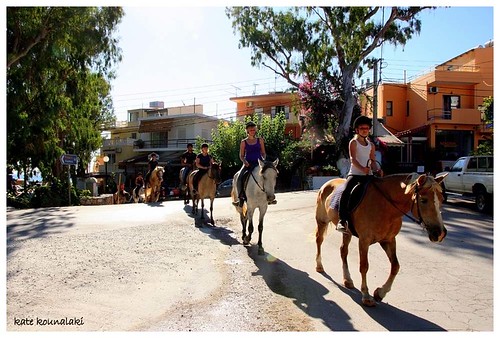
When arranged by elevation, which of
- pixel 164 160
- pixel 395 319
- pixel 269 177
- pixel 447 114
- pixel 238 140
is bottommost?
pixel 395 319

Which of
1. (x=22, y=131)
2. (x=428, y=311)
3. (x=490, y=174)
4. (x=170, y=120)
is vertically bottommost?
(x=428, y=311)

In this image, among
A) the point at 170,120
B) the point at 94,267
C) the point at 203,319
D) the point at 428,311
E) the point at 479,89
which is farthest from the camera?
the point at 170,120

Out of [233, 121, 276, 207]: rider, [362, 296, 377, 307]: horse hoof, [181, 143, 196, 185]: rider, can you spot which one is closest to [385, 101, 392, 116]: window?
[181, 143, 196, 185]: rider

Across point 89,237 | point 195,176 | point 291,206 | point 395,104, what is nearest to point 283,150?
point 395,104

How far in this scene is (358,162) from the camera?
570cm

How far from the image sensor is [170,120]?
47469 mm

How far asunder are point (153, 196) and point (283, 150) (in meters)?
15.0

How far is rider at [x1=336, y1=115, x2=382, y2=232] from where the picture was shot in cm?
557

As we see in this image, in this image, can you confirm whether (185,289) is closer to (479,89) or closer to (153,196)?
(153,196)

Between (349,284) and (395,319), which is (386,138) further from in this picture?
(395,319)

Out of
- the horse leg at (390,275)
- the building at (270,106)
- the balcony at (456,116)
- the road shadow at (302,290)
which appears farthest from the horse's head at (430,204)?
the building at (270,106)

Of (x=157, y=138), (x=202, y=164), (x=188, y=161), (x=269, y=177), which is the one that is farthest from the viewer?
(x=157, y=138)

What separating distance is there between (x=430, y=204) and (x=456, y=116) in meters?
32.1

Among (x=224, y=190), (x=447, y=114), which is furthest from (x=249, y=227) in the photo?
(x=447, y=114)
